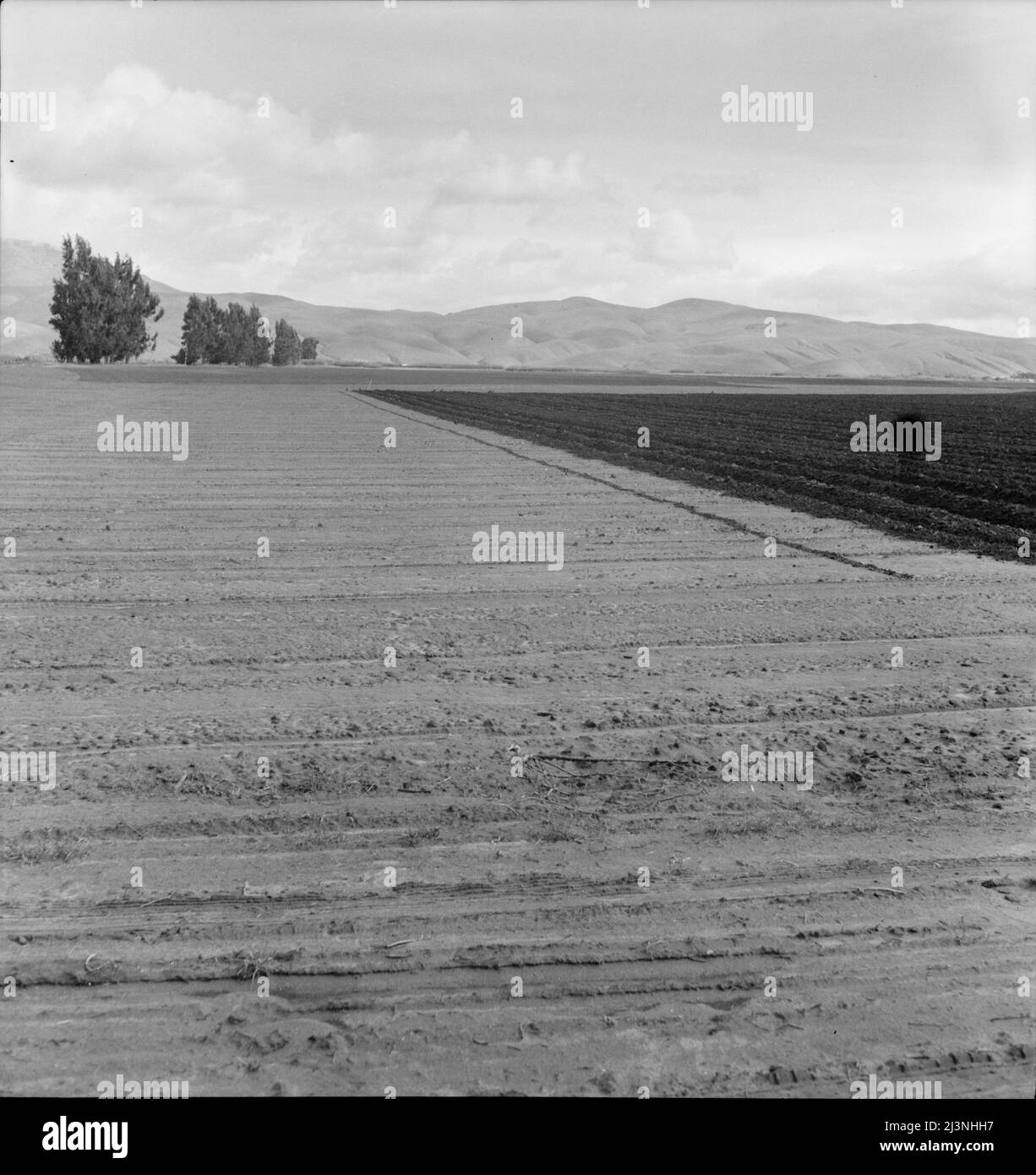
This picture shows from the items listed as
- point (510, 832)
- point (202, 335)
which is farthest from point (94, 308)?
point (510, 832)

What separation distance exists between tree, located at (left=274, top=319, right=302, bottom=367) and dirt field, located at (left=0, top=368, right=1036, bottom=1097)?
132331 millimetres

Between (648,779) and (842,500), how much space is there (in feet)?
38.6

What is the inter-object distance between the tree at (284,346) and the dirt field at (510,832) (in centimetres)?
13233

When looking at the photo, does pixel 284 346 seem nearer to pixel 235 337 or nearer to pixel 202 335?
pixel 235 337

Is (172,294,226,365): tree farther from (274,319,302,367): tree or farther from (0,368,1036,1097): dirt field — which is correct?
(0,368,1036,1097): dirt field

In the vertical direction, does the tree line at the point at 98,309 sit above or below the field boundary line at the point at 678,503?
above

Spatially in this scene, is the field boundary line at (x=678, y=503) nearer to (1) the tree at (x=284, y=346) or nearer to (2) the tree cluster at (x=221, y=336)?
(2) the tree cluster at (x=221, y=336)

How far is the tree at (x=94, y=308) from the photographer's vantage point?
3632 inches

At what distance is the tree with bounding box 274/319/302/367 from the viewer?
455 feet

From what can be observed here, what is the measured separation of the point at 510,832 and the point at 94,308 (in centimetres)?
9526

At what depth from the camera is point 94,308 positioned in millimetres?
92250

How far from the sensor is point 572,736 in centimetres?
634

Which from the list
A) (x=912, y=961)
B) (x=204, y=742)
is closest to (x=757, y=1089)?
(x=912, y=961)

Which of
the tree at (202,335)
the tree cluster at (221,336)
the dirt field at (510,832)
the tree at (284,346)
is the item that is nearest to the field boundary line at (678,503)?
the dirt field at (510,832)
